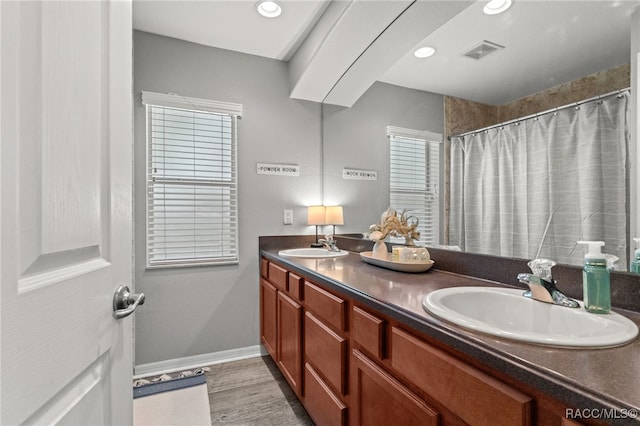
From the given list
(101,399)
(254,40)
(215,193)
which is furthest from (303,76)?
(101,399)

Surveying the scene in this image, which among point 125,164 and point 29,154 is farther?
point 125,164

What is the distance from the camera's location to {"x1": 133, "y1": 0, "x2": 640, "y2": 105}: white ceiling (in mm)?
995

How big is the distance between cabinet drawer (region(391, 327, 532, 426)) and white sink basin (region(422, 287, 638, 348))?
0.33 ft

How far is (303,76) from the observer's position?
7.77 ft

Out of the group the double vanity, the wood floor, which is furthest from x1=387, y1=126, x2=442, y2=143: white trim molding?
the wood floor

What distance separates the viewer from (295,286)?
178cm

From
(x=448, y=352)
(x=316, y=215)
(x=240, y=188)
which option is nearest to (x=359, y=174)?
(x=316, y=215)

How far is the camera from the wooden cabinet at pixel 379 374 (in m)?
0.63

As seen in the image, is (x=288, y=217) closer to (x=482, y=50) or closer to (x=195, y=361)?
(x=195, y=361)

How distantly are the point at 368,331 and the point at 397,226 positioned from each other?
0.87 meters

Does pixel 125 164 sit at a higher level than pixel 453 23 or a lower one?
lower

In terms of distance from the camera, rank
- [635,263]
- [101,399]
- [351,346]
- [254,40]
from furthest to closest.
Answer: [254,40] < [351,346] < [635,263] < [101,399]

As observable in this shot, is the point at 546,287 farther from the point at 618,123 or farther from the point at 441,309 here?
the point at 618,123

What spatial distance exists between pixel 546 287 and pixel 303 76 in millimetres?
2108
